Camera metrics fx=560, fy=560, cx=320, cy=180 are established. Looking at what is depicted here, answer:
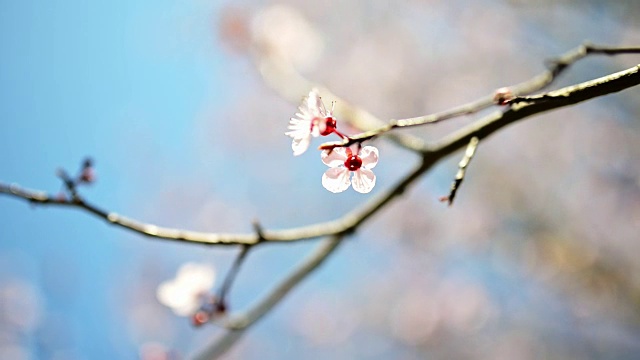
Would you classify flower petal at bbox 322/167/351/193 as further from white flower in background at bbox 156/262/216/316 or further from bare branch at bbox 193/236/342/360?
white flower in background at bbox 156/262/216/316

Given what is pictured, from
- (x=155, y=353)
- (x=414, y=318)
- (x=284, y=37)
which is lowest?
(x=155, y=353)

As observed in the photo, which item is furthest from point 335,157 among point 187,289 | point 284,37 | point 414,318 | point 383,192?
point 414,318

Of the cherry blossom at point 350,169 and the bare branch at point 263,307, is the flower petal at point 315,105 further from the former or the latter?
the bare branch at point 263,307

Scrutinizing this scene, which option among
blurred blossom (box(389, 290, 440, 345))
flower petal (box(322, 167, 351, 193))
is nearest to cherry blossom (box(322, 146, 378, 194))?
flower petal (box(322, 167, 351, 193))

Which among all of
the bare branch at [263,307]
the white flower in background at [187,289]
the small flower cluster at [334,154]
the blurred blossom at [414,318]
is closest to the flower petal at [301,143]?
the small flower cluster at [334,154]

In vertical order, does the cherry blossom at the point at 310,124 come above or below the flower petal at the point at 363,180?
above

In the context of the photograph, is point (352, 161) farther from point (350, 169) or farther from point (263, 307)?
point (263, 307)

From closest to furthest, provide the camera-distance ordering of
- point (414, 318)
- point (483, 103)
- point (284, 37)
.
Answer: point (483, 103) < point (284, 37) < point (414, 318)
